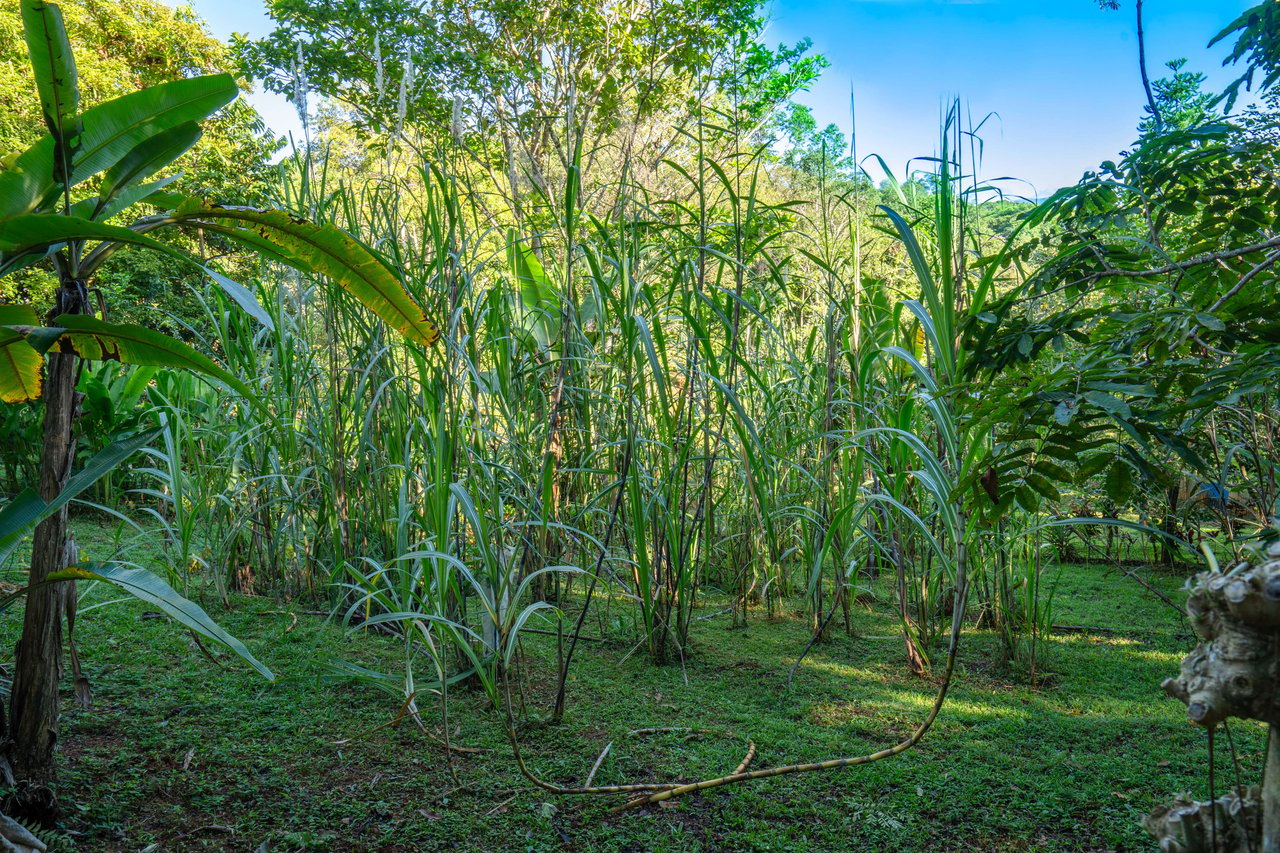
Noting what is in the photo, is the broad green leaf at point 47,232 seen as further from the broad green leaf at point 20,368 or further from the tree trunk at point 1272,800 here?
the tree trunk at point 1272,800

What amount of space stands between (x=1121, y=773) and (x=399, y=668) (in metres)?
1.35

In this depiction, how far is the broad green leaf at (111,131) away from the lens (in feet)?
3.13

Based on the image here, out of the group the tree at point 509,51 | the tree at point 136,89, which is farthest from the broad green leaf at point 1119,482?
the tree at point 136,89

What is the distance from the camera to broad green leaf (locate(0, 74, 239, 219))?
0.95 meters

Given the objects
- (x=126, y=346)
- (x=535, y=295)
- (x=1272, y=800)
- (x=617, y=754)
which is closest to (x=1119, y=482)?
(x=1272, y=800)

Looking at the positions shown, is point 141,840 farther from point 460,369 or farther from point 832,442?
point 832,442

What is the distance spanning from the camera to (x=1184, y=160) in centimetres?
124

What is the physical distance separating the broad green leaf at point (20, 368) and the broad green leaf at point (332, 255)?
243mm

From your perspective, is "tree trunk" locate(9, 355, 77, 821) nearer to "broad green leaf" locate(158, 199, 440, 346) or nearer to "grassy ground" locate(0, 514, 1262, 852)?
"grassy ground" locate(0, 514, 1262, 852)

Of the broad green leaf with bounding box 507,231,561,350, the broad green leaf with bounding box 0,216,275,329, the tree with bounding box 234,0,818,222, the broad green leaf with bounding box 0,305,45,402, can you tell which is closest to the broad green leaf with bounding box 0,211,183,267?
the broad green leaf with bounding box 0,216,275,329

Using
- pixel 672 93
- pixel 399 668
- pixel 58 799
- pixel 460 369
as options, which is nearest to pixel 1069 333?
pixel 460 369

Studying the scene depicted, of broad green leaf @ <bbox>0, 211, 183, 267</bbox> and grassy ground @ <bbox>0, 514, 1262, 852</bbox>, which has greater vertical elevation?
broad green leaf @ <bbox>0, 211, 183, 267</bbox>

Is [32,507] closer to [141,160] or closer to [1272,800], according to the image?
[141,160]

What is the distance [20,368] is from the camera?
0.95m
